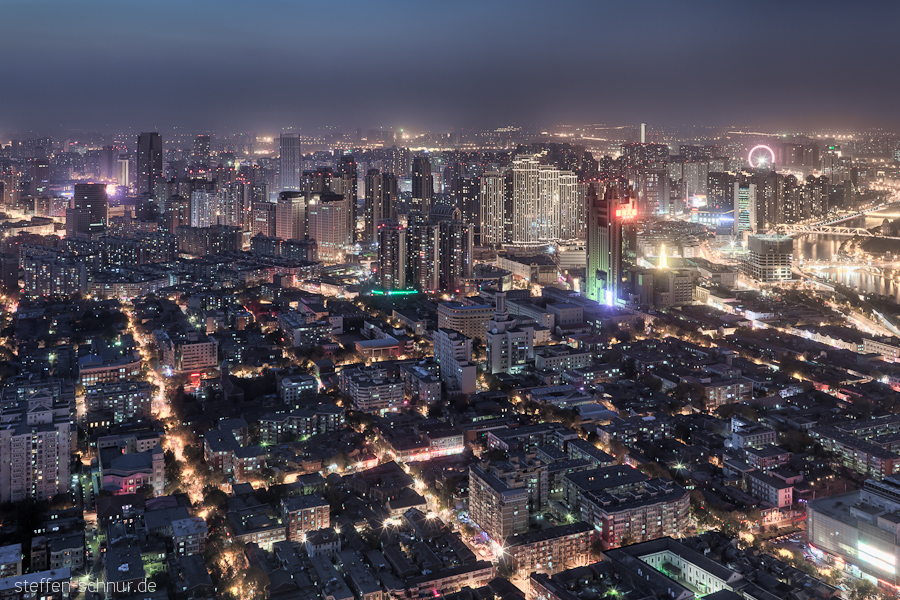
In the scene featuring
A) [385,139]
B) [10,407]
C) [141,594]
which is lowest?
[141,594]

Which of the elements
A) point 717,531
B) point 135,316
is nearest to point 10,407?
point 135,316

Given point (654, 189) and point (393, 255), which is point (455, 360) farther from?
point (654, 189)

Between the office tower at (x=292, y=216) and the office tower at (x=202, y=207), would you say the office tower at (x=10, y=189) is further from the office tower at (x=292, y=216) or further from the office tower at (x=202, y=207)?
the office tower at (x=292, y=216)

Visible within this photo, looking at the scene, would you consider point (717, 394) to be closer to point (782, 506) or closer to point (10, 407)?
point (782, 506)

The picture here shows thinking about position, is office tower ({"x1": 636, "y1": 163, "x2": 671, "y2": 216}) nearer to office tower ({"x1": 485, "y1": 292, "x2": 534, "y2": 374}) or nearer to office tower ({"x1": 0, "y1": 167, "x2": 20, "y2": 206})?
office tower ({"x1": 485, "y1": 292, "x2": 534, "y2": 374})

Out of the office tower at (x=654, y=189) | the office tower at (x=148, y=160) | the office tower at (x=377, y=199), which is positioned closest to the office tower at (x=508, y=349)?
the office tower at (x=377, y=199)

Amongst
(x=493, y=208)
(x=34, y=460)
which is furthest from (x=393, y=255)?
(x=34, y=460)
